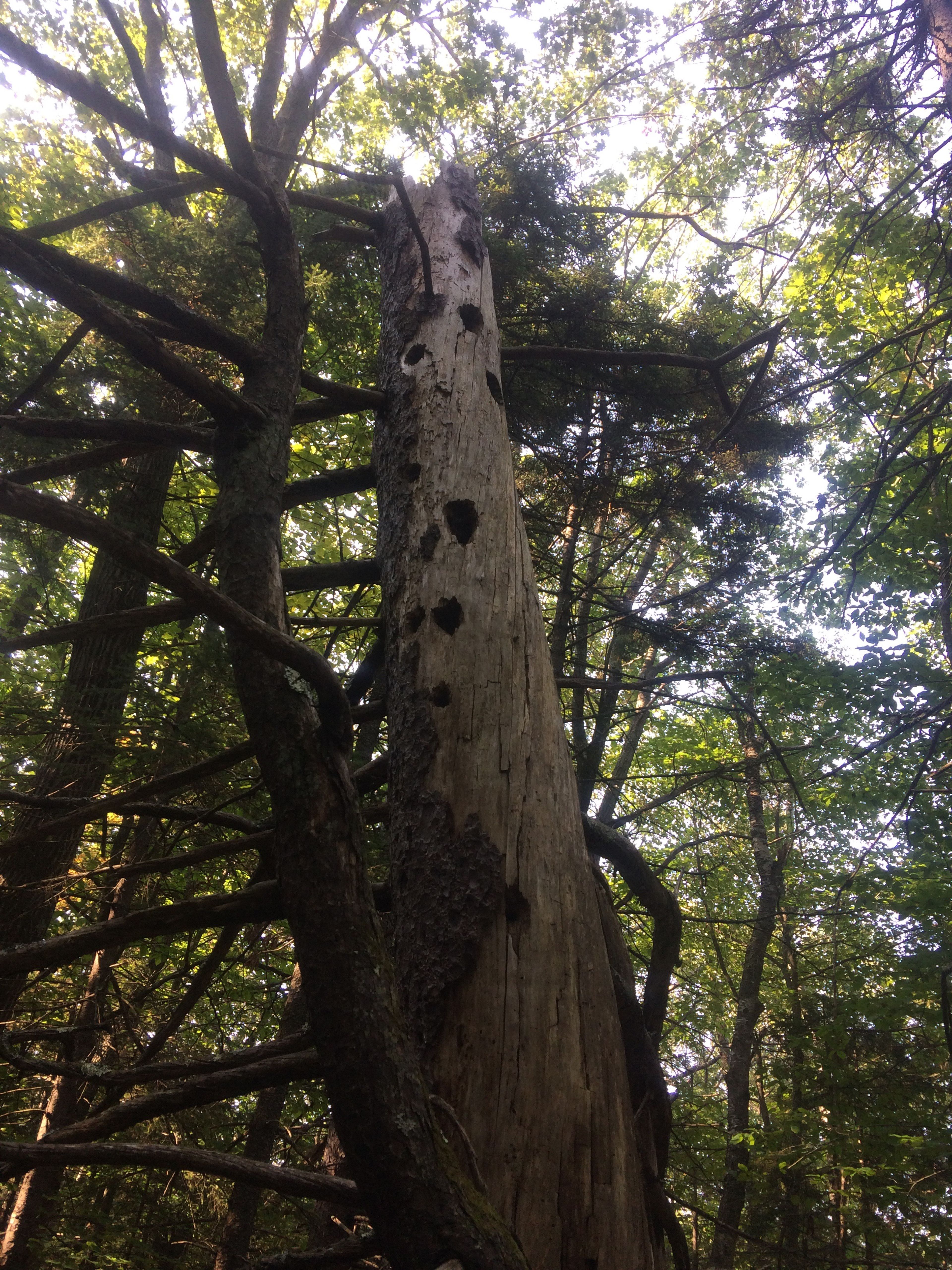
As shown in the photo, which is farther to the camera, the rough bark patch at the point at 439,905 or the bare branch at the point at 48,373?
the bare branch at the point at 48,373

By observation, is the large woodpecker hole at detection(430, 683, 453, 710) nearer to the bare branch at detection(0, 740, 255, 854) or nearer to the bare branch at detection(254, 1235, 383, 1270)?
the bare branch at detection(0, 740, 255, 854)

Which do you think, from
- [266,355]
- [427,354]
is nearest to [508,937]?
[266,355]

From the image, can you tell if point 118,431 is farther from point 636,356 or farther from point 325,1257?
point 636,356

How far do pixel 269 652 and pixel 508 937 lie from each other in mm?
1018

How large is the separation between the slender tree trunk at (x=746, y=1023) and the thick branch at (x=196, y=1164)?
5.47 m

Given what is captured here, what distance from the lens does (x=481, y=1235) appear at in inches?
49.1

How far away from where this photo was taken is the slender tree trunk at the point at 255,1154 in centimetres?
484

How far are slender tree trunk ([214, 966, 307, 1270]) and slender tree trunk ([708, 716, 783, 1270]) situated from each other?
385cm

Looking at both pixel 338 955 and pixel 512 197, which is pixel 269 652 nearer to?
pixel 338 955

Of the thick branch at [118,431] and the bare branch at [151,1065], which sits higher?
the thick branch at [118,431]

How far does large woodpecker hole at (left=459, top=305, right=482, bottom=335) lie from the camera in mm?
3584

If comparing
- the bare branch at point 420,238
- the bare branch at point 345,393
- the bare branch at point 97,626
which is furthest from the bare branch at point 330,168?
the bare branch at point 97,626

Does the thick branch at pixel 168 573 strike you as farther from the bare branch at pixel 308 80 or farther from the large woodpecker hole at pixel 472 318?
the bare branch at pixel 308 80

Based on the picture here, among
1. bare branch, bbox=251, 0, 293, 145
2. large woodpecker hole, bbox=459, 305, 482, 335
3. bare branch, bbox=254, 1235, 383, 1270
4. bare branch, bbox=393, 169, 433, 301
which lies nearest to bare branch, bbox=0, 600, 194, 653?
bare branch, bbox=393, 169, 433, 301
